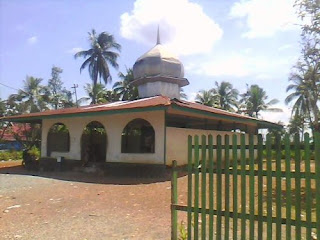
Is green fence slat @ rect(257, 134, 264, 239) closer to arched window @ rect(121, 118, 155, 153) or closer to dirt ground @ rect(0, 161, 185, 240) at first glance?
dirt ground @ rect(0, 161, 185, 240)

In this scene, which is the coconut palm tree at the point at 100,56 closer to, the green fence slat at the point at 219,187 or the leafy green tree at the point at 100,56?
the leafy green tree at the point at 100,56

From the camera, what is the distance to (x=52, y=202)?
9.03m

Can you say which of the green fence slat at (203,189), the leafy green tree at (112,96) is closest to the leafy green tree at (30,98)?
the leafy green tree at (112,96)

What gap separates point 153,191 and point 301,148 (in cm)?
698

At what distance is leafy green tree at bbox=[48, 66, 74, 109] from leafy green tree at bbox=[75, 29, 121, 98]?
503 cm

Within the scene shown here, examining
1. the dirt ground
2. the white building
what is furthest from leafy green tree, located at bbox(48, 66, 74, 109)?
the dirt ground

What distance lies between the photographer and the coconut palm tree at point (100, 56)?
44.4 m

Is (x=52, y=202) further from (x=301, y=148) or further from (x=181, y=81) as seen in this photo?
A: (x=181, y=81)

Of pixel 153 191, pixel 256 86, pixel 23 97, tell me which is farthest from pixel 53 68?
pixel 153 191

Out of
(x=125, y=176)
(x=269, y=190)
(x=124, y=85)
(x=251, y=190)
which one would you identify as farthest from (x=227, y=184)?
(x=124, y=85)

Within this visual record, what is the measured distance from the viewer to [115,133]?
16297 mm

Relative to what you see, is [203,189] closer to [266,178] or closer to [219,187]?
[219,187]

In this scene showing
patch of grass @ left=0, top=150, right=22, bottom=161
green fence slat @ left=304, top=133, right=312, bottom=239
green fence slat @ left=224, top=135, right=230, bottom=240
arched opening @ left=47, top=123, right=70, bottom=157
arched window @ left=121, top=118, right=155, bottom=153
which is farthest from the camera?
patch of grass @ left=0, top=150, right=22, bottom=161

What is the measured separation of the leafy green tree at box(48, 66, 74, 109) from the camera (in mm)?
45241
